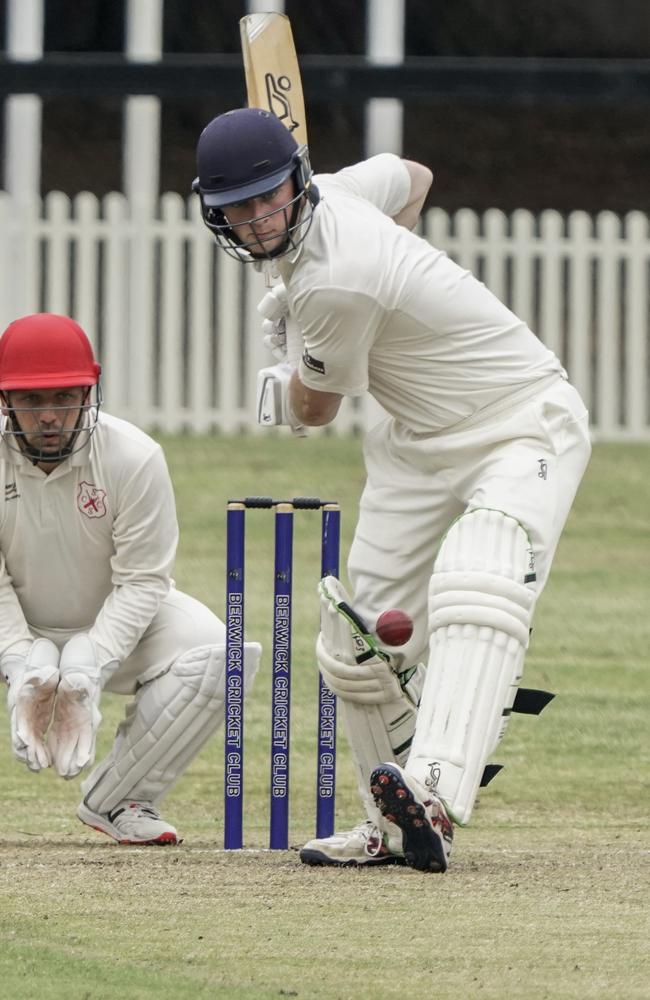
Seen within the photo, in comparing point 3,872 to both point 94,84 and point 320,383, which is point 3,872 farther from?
point 94,84

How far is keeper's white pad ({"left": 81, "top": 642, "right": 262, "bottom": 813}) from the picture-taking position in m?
5.45

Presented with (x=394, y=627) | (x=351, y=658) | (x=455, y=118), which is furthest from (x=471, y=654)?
(x=455, y=118)

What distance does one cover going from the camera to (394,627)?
476cm

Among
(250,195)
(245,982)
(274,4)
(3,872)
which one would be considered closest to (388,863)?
(3,872)

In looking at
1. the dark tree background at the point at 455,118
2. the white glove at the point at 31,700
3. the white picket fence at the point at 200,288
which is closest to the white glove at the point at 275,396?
the white glove at the point at 31,700

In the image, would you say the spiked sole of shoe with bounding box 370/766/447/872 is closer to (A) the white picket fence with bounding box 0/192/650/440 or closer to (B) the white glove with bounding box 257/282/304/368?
(B) the white glove with bounding box 257/282/304/368

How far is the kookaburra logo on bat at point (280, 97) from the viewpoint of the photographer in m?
5.46

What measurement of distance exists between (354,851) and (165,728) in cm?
76

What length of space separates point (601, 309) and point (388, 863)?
8542 millimetres

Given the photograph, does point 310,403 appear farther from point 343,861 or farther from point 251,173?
point 343,861

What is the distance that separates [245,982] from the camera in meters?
3.69

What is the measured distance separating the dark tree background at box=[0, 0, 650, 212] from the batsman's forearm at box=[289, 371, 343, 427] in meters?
14.8

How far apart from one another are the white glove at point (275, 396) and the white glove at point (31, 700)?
828mm

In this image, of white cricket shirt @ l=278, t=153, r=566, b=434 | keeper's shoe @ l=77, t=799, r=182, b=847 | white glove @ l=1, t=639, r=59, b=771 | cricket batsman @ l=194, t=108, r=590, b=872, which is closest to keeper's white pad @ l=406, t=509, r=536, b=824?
cricket batsman @ l=194, t=108, r=590, b=872
